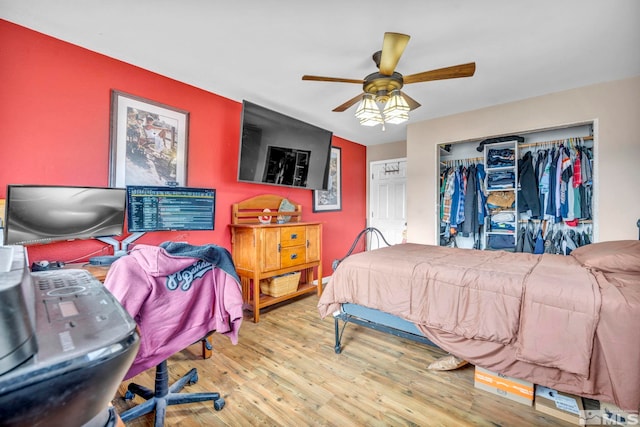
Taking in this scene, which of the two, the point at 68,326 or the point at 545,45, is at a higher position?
the point at 545,45

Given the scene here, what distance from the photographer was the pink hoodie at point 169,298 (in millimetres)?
1301

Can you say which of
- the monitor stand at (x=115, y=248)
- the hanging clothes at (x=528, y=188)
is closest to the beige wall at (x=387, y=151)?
the hanging clothes at (x=528, y=188)

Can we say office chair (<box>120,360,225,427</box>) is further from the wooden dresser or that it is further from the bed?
the wooden dresser

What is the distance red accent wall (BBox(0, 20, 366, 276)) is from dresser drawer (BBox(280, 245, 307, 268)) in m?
0.75

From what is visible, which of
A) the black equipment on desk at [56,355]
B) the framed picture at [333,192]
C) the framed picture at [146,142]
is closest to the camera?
the black equipment on desk at [56,355]

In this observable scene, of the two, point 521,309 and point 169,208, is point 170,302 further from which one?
point 521,309

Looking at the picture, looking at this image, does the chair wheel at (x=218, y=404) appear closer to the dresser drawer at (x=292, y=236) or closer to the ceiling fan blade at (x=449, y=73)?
the dresser drawer at (x=292, y=236)

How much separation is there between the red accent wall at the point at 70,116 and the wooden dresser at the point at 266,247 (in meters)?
0.30

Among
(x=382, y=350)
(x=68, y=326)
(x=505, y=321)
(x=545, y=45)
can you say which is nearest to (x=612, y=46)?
(x=545, y=45)

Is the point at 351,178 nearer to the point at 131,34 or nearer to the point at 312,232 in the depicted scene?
the point at 312,232

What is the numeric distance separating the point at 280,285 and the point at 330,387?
1554mm

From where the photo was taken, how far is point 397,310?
6.43ft

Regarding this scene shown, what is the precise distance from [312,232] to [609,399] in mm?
2802

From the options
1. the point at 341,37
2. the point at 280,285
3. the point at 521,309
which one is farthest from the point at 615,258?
the point at 280,285
